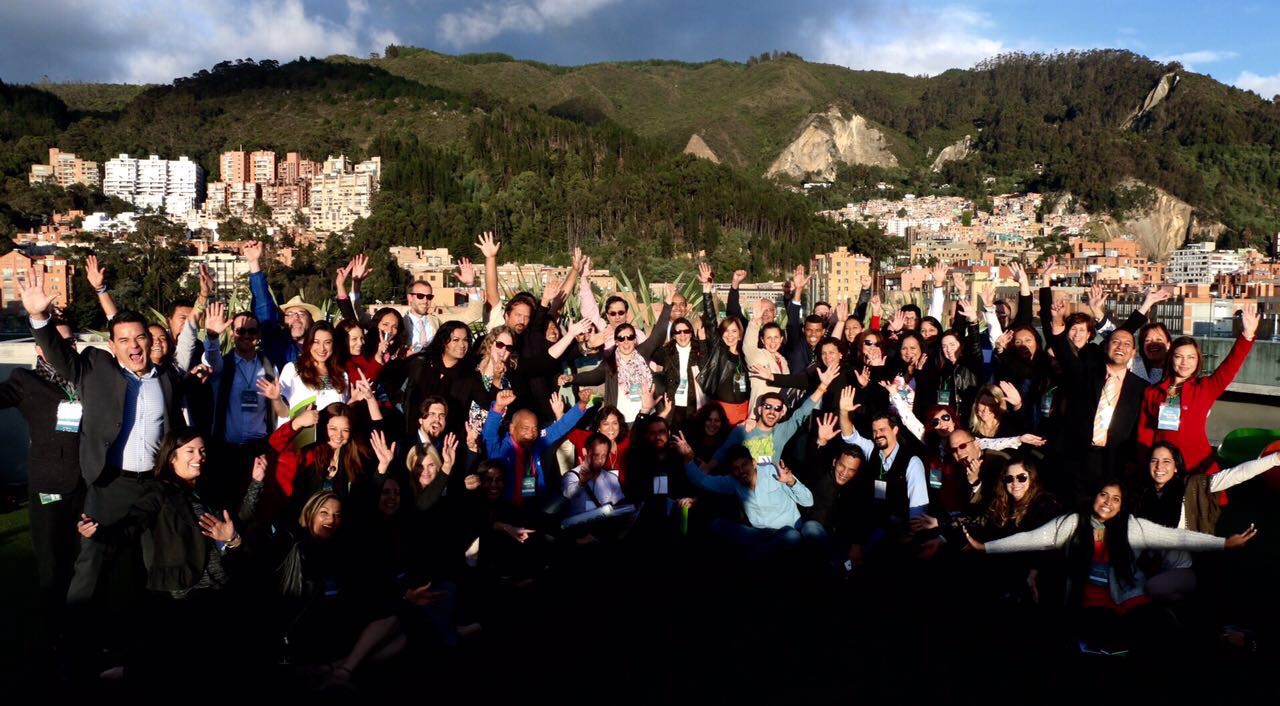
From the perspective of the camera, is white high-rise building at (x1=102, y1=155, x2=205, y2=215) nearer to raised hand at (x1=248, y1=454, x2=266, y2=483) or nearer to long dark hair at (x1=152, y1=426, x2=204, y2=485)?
raised hand at (x1=248, y1=454, x2=266, y2=483)

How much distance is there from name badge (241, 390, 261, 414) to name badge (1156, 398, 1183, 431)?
3954 mm

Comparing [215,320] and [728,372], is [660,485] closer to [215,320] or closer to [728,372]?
[728,372]

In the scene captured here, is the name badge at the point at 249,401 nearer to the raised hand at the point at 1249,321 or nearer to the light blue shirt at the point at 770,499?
the light blue shirt at the point at 770,499

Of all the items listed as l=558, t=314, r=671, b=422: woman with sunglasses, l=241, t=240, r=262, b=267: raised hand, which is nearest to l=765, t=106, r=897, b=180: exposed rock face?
l=558, t=314, r=671, b=422: woman with sunglasses

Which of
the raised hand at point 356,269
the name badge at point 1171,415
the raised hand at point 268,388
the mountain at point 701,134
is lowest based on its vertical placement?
the raised hand at point 268,388

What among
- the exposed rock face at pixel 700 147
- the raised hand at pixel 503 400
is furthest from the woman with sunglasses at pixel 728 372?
the exposed rock face at pixel 700 147

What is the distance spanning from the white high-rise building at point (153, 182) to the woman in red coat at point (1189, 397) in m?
121

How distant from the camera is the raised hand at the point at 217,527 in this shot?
3.02 meters

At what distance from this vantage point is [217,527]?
3.03 m

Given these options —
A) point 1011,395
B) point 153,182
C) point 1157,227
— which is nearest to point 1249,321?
point 1011,395

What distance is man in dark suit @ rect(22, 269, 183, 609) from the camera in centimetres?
317

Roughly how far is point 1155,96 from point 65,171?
511ft

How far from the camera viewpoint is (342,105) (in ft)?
423

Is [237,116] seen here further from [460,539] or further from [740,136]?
[460,539]
